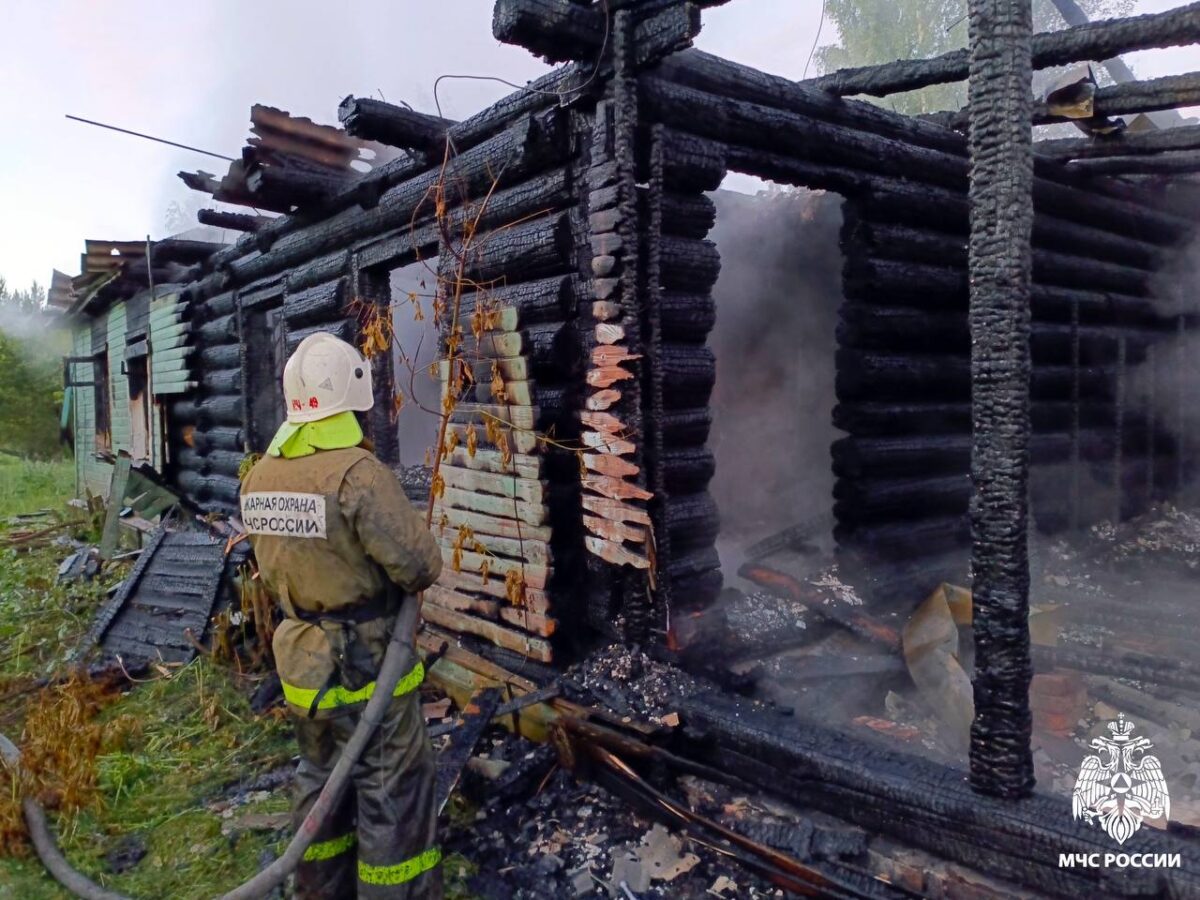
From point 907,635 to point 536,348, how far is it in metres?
2.80

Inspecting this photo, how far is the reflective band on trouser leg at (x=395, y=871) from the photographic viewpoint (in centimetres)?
306

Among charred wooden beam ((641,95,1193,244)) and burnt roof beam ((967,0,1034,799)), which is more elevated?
charred wooden beam ((641,95,1193,244))

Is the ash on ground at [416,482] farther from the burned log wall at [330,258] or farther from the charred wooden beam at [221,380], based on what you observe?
the charred wooden beam at [221,380]

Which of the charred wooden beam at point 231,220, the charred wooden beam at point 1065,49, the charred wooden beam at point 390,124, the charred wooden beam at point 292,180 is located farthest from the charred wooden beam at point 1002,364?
the charred wooden beam at point 231,220

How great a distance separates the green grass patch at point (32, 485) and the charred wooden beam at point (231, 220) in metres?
9.52

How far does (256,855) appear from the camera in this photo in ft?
12.3

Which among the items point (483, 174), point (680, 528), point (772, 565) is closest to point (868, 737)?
point (680, 528)

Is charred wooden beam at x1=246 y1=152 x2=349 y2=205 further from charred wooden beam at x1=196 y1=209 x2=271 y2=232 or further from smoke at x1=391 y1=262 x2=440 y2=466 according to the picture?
smoke at x1=391 y1=262 x2=440 y2=466

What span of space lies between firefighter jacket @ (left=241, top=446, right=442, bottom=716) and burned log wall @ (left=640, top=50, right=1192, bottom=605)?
2.73 m

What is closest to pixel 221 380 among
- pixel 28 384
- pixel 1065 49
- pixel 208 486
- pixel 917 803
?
pixel 208 486

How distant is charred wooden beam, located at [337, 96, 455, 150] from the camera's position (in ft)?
17.3

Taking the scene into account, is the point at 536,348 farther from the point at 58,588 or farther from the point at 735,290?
the point at 58,588

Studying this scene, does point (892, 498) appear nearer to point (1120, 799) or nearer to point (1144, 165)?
point (1120, 799)

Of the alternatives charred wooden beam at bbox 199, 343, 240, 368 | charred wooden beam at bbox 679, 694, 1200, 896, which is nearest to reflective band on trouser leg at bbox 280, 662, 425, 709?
charred wooden beam at bbox 679, 694, 1200, 896
